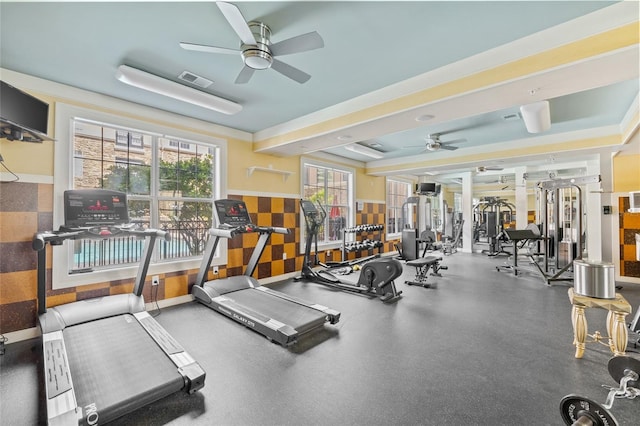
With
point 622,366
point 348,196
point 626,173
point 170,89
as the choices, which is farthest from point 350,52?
point 626,173

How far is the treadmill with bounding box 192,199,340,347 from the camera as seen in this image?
2896 mm

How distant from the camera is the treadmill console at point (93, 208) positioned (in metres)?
2.82

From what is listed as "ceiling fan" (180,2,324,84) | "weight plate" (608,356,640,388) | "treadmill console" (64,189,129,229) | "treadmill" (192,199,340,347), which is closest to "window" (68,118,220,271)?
"treadmill console" (64,189,129,229)

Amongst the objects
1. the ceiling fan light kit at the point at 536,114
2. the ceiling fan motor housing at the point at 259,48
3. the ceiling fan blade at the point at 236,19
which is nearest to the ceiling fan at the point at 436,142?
the ceiling fan light kit at the point at 536,114

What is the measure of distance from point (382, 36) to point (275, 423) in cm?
292

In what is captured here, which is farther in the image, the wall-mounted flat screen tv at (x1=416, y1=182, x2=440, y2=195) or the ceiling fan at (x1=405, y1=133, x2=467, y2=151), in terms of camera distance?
the wall-mounted flat screen tv at (x1=416, y1=182, x2=440, y2=195)

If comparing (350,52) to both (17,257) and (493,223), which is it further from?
(493,223)

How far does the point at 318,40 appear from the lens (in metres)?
1.91

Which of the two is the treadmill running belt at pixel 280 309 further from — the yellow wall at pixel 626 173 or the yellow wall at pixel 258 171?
the yellow wall at pixel 626 173

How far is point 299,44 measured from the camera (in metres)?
2.00

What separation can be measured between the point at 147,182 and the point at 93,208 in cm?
97

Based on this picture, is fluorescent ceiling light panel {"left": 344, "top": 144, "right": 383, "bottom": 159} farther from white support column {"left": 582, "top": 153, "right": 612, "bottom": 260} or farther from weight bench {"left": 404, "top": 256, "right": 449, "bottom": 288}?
white support column {"left": 582, "top": 153, "right": 612, "bottom": 260}

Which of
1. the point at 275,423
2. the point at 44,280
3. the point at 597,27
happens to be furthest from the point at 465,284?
the point at 44,280

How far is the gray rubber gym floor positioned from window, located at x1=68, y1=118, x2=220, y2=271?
39.0 inches
